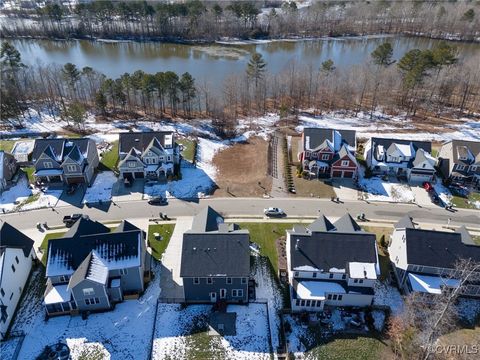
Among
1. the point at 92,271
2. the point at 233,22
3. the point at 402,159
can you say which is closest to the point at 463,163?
the point at 402,159

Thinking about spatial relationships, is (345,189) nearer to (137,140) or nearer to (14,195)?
(137,140)

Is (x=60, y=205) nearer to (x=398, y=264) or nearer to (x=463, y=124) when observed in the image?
(x=398, y=264)

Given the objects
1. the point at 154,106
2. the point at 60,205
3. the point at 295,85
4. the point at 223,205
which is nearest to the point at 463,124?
the point at 295,85

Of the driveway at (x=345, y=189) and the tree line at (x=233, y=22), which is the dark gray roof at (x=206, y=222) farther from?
the tree line at (x=233, y=22)

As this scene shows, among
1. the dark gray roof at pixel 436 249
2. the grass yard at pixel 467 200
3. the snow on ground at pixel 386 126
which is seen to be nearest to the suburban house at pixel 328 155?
the snow on ground at pixel 386 126

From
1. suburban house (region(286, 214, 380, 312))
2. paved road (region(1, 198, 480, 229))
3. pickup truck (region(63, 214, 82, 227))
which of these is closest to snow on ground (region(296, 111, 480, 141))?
paved road (region(1, 198, 480, 229))

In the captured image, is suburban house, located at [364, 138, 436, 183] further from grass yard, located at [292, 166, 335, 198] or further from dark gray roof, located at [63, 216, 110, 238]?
dark gray roof, located at [63, 216, 110, 238]
